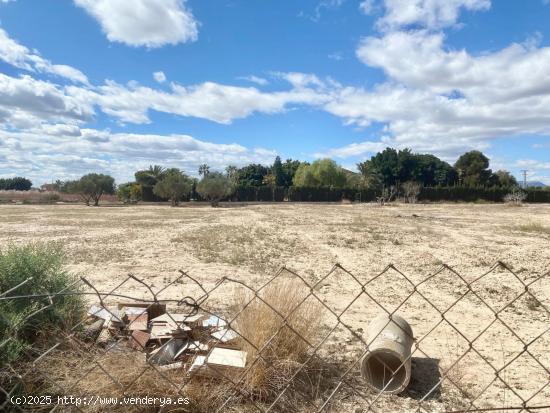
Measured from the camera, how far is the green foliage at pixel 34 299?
287 centimetres

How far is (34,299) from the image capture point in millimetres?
3119

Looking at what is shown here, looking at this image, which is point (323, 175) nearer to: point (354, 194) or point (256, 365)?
point (354, 194)

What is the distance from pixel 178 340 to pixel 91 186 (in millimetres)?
54801

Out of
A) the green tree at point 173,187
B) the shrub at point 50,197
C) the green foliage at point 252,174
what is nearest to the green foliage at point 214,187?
the green tree at point 173,187

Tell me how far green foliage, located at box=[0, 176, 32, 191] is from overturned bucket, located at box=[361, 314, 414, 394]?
118 m

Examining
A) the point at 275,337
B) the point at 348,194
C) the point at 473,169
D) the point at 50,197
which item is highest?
the point at 473,169

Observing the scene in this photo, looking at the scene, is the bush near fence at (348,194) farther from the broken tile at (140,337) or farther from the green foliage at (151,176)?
the broken tile at (140,337)

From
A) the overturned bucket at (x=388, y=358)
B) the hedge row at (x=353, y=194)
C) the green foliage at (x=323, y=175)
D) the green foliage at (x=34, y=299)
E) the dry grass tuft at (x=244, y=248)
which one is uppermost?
the green foliage at (x=323, y=175)

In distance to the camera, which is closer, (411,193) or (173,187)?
(173,187)

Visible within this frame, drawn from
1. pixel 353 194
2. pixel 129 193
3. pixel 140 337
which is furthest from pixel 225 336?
pixel 353 194

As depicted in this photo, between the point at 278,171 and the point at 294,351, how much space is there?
8894cm

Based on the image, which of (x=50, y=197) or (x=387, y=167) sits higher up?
(x=387, y=167)

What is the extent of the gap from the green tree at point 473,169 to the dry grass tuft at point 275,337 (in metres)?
85.0

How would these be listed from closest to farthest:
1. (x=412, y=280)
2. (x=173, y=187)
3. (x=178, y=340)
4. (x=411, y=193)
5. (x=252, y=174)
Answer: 1. (x=178, y=340)
2. (x=412, y=280)
3. (x=173, y=187)
4. (x=411, y=193)
5. (x=252, y=174)
